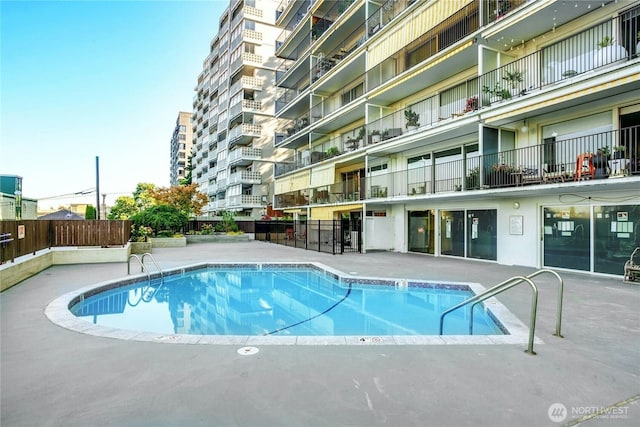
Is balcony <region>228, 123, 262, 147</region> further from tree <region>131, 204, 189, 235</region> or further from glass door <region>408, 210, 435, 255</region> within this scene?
glass door <region>408, 210, 435, 255</region>

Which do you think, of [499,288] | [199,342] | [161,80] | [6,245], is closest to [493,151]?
[499,288]

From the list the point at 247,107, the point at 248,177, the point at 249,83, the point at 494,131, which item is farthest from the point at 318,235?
the point at 249,83

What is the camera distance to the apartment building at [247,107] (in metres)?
38.1

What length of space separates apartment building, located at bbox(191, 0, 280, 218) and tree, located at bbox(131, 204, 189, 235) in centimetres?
1520

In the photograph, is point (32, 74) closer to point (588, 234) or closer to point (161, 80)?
point (161, 80)

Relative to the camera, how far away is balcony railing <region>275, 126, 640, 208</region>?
28.6 ft

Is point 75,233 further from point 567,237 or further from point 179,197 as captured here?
point 179,197

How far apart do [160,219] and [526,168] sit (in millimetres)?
19546

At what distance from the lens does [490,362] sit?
3.96 m

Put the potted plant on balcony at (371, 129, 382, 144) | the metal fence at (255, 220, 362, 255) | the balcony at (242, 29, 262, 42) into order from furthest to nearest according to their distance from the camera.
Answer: the balcony at (242, 29, 262, 42) < the metal fence at (255, 220, 362, 255) < the potted plant on balcony at (371, 129, 382, 144)

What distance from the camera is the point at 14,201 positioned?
12.3m

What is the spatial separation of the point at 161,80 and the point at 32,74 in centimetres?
1030

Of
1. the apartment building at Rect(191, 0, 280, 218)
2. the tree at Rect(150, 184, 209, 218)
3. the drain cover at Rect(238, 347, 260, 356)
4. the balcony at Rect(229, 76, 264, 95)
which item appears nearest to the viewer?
the drain cover at Rect(238, 347, 260, 356)

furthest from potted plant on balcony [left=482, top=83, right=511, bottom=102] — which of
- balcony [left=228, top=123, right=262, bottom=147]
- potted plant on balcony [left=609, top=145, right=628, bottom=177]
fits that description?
balcony [left=228, top=123, right=262, bottom=147]
